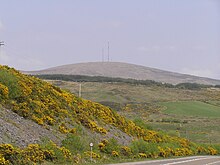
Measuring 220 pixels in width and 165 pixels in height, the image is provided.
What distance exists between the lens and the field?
73.3 metres

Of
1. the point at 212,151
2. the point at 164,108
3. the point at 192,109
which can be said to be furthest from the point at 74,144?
the point at 164,108

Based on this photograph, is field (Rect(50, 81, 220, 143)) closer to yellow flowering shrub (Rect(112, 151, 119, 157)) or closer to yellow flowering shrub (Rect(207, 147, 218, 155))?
yellow flowering shrub (Rect(207, 147, 218, 155))

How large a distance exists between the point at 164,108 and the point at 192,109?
6372 millimetres

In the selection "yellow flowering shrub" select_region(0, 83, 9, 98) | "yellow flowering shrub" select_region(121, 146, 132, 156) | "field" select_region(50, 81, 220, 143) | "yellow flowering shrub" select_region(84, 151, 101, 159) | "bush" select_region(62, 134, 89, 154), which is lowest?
"field" select_region(50, 81, 220, 143)

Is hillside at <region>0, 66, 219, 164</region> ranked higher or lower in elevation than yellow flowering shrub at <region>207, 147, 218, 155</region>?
higher

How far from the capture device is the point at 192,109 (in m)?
101

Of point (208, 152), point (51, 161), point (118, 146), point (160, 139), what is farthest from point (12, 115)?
point (208, 152)

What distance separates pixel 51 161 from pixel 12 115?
4.94 metres

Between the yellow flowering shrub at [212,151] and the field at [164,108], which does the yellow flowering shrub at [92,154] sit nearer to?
the field at [164,108]

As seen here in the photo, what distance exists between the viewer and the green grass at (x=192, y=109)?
311ft

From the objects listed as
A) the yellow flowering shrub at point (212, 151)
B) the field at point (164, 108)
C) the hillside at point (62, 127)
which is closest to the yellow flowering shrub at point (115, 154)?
the hillside at point (62, 127)

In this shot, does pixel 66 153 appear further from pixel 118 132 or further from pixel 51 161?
pixel 118 132

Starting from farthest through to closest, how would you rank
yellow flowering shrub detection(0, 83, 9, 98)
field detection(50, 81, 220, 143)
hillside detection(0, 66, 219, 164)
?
field detection(50, 81, 220, 143), yellow flowering shrub detection(0, 83, 9, 98), hillside detection(0, 66, 219, 164)

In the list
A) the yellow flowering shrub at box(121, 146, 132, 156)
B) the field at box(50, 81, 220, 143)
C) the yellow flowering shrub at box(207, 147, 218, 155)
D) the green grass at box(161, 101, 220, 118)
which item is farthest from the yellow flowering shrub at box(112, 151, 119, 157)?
the green grass at box(161, 101, 220, 118)
